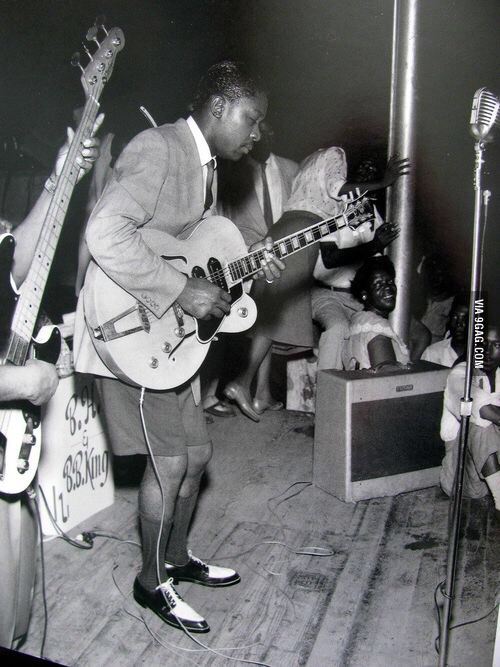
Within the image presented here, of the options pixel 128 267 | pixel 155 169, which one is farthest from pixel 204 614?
pixel 155 169

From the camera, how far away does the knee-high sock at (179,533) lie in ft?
8.35

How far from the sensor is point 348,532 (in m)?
2.97

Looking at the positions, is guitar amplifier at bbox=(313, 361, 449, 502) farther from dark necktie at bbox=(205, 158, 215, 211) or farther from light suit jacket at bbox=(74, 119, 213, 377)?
light suit jacket at bbox=(74, 119, 213, 377)

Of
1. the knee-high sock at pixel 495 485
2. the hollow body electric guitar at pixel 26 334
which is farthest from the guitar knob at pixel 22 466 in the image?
the knee-high sock at pixel 495 485

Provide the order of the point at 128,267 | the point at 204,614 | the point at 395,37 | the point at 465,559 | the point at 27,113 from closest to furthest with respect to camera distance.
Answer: the point at 128,267 → the point at 204,614 → the point at 465,559 → the point at 395,37 → the point at 27,113

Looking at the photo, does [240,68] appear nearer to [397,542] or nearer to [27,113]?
[397,542]

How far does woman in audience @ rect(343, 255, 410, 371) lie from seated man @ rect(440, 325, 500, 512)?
536 mm

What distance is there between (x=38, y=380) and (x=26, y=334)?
159mm

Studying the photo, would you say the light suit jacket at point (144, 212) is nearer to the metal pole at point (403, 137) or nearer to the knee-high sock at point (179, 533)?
the knee-high sock at point (179, 533)

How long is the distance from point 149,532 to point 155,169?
4.31ft

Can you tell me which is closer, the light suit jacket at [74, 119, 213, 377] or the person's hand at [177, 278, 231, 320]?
the light suit jacket at [74, 119, 213, 377]

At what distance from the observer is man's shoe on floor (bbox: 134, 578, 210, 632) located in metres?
2.22

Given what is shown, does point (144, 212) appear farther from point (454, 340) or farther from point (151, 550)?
point (454, 340)

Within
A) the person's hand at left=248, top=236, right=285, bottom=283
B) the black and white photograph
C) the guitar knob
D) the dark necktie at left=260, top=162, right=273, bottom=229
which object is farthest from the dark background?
the guitar knob
